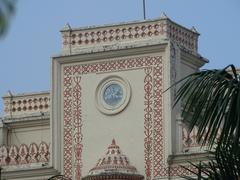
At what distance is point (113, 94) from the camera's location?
31.7 meters

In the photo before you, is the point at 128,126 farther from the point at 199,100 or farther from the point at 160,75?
the point at 199,100

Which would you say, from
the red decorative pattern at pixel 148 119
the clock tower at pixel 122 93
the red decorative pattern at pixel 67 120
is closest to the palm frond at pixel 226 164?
the clock tower at pixel 122 93

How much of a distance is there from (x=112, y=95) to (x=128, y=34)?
1713 millimetres

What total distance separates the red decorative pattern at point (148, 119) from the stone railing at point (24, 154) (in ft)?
9.98

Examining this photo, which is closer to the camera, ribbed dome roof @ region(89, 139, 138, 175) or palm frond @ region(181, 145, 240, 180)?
palm frond @ region(181, 145, 240, 180)

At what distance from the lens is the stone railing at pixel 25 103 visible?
111 ft

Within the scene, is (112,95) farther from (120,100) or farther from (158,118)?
(158,118)

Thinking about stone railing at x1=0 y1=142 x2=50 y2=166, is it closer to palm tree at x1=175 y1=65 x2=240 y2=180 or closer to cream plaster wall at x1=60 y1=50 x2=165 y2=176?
cream plaster wall at x1=60 y1=50 x2=165 y2=176

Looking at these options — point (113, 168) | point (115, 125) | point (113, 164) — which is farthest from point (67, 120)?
point (113, 168)

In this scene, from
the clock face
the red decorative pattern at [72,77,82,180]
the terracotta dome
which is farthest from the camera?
the red decorative pattern at [72,77,82,180]

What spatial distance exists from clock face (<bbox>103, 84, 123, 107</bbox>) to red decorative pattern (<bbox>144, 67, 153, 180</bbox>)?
779mm

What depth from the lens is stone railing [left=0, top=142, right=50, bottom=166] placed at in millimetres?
31922

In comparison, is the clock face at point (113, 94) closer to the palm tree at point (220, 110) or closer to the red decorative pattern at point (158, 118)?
the red decorative pattern at point (158, 118)

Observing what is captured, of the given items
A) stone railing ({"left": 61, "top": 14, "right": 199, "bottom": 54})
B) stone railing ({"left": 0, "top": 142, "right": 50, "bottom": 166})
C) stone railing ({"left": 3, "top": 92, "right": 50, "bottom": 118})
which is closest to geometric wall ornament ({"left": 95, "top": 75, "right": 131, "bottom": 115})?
stone railing ({"left": 61, "top": 14, "right": 199, "bottom": 54})
